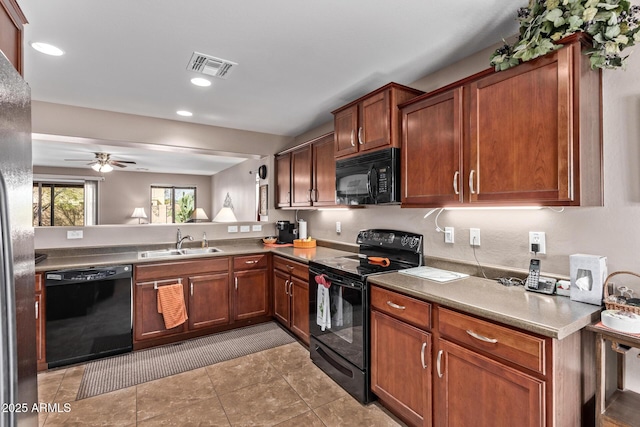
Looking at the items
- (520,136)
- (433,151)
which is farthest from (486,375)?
(433,151)

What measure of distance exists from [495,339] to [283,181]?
3.28 meters

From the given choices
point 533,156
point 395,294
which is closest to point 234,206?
point 395,294

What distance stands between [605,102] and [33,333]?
2789 millimetres

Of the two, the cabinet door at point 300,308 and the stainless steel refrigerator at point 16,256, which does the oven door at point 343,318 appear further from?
the stainless steel refrigerator at point 16,256

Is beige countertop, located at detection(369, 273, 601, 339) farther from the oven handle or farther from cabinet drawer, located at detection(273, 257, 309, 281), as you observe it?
cabinet drawer, located at detection(273, 257, 309, 281)

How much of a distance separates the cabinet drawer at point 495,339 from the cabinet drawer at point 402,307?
0.10m

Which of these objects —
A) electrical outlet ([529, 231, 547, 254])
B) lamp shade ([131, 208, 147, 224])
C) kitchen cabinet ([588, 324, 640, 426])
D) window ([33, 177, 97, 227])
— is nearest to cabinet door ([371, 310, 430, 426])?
kitchen cabinet ([588, 324, 640, 426])

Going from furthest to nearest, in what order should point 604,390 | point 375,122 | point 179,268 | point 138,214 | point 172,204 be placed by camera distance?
point 172,204 < point 138,214 < point 179,268 < point 375,122 < point 604,390

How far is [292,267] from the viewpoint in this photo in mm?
3318

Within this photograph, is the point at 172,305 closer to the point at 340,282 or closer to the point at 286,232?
the point at 286,232

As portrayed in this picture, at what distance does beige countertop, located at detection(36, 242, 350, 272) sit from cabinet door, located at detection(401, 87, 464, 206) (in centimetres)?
128

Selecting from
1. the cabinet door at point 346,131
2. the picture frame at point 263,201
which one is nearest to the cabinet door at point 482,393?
the cabinet door at point 346,131

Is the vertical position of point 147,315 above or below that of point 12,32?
below

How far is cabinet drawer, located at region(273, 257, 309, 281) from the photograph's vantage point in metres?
3.10
